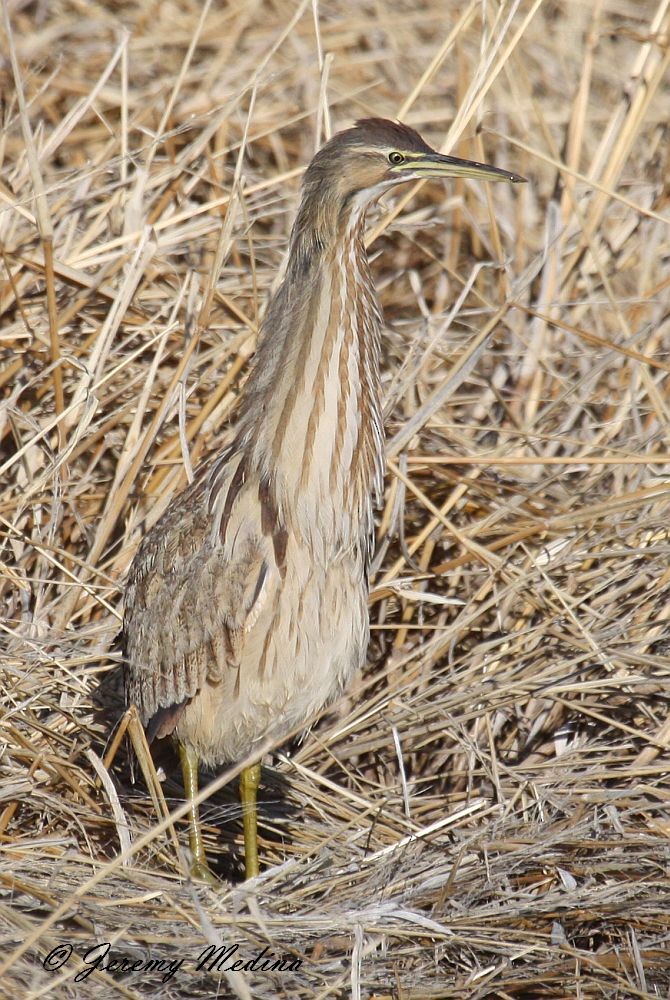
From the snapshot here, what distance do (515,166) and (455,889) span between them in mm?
2081

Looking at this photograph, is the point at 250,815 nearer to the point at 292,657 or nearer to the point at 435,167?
the point at 292,657

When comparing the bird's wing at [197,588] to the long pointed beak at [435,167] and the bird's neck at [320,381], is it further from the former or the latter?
the long pointed beak at [435,167]

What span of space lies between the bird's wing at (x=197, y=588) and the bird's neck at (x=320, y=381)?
0.24ft

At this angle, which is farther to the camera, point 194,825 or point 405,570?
point 405,570

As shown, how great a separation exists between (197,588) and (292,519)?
0.21m

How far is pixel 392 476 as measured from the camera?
100 inches

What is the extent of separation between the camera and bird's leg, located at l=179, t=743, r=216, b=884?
7.15 feet

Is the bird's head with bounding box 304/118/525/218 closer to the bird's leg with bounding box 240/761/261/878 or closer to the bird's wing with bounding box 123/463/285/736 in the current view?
the bird's wing with bounding box 123/463/285/736

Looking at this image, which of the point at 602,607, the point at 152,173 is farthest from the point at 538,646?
the point at 152,173

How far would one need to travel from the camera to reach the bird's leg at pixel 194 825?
2180 millimetres

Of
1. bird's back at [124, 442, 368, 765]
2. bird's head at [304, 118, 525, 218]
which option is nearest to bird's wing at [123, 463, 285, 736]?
bird's back at [124, 442, 368, 765]

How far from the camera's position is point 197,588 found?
2.10 metres

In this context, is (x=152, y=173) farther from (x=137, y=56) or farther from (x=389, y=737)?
(x=389, y=737)

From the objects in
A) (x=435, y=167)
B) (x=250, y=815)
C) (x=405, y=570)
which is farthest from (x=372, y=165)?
(x=250, y=815)
